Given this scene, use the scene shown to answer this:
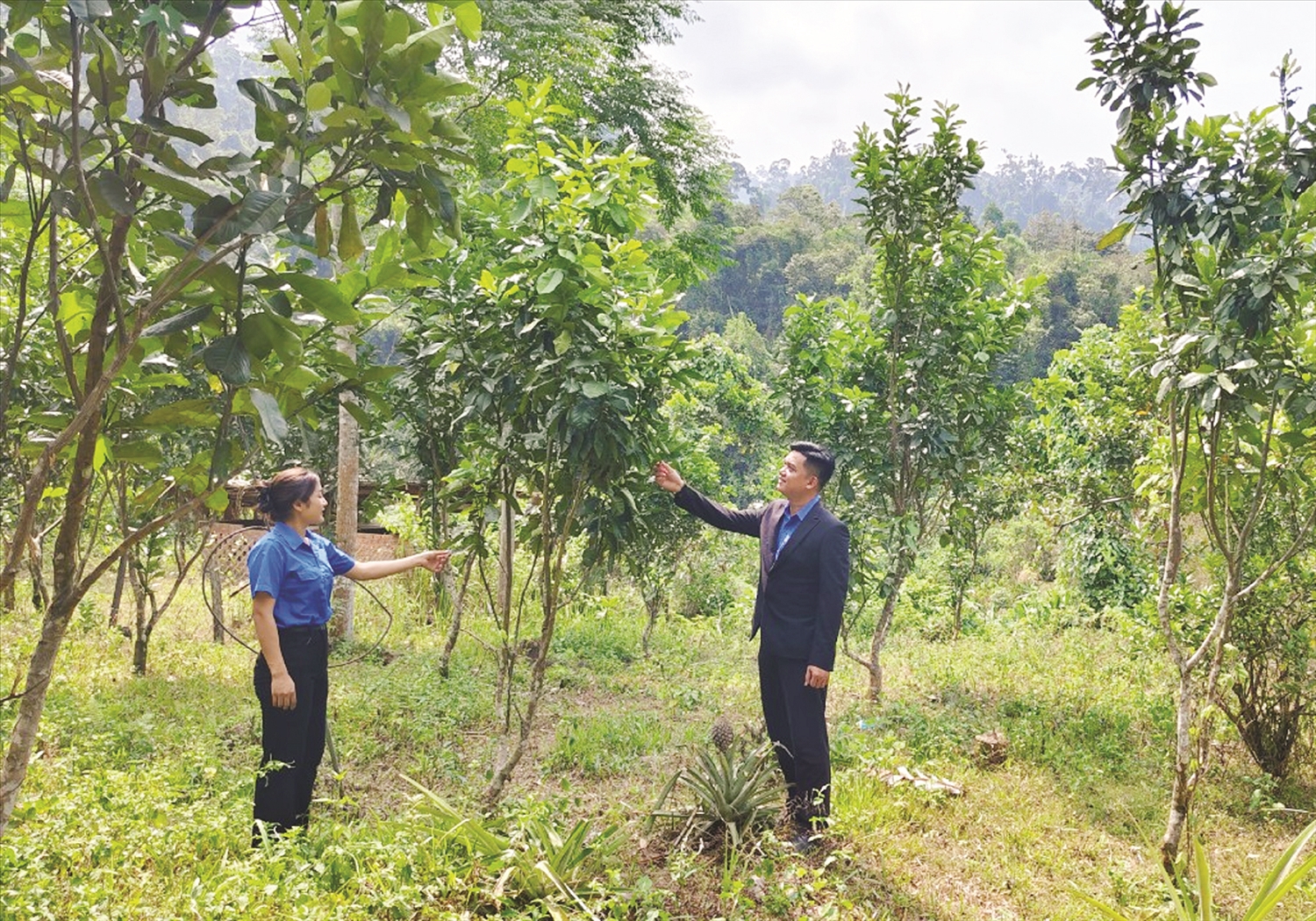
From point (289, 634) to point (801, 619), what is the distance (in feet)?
7.14

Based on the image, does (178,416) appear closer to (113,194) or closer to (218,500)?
(218,500)

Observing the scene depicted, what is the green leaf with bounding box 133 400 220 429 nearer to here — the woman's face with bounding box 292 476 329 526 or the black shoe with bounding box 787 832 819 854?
the woman's face with bounding box 292 476 329 526

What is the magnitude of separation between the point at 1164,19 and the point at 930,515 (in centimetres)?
389

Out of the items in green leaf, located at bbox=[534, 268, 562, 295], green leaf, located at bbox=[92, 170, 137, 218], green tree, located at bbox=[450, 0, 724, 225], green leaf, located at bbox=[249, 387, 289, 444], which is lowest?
green leaf, located at bbox=[249, 387, 289, 444]

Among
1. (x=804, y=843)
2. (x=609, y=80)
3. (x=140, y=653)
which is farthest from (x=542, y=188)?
(x=609, y=80)

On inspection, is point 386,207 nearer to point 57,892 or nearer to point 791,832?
point 57,892

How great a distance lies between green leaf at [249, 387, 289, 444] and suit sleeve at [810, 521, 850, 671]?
270 centimetres

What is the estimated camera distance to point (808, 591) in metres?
3.91

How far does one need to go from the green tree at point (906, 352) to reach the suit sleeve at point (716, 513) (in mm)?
1530

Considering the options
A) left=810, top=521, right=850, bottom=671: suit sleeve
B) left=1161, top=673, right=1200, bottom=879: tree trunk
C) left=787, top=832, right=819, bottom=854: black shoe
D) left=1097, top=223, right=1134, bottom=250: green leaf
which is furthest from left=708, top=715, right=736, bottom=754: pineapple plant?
left=1097, top=223, right=1134, bottom=250: green leaf

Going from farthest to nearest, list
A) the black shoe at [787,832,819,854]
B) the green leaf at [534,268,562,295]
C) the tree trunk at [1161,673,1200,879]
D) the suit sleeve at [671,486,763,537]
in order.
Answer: the suit sleeve at [671,486,763,537], the black shoe at [787,832,819,854], the tree trunk at [1161,673,1200,879], the green leaf at [534,268,562,295]

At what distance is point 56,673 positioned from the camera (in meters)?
5.94

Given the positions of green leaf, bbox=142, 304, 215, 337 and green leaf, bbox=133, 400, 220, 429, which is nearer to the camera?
green leaf, bbox=142, 304, 215, 337

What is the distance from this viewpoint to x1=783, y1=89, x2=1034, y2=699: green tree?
562 centimetres
